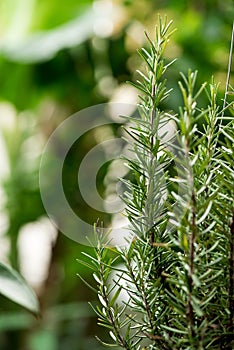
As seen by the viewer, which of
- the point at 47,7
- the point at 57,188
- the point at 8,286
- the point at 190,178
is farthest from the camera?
the point at 47,7

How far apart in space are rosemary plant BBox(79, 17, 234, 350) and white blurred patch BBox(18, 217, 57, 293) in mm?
1005

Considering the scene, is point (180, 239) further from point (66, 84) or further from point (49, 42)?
point (66, 84)

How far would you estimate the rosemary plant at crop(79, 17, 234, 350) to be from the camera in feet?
0.83

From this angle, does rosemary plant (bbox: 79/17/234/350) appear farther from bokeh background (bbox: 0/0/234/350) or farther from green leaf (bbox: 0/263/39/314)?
bokeh background (bbox: 0/0/234/350)

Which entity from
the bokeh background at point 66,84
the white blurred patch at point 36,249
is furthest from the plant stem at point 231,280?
the white blurred patch at point 36,249

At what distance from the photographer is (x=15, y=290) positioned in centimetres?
43

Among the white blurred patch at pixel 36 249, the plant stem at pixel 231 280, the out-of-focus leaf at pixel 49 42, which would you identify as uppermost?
the out-of-focus leaf at pixel 49 42

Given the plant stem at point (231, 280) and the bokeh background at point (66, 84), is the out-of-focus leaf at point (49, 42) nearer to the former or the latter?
the bokeh background at point (66, 84)

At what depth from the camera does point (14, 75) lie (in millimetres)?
1318

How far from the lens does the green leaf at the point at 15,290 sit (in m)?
0.42

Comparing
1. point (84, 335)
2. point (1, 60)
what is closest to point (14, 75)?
point (1, 60)

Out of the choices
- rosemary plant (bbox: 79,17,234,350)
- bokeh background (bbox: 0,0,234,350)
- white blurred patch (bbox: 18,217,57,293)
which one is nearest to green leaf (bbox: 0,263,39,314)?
rosemary plant (bbox: 79,17,234,350)

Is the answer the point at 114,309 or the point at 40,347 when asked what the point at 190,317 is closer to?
the point at 114,309

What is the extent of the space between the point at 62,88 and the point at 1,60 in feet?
0.50
